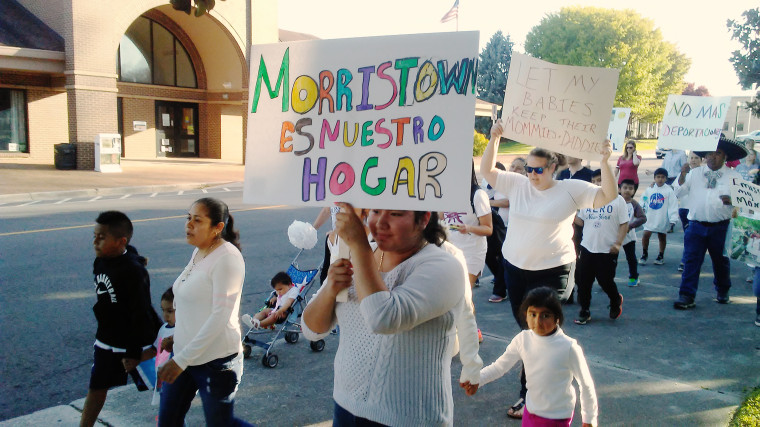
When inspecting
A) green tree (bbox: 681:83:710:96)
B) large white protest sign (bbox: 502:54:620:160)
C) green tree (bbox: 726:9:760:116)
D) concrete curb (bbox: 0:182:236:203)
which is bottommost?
concrete curb (bbox: 0:182:236:203)

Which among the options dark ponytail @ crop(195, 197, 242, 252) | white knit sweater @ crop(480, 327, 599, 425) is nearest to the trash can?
dark ponytail @ crop(195, 197, 242, 252)

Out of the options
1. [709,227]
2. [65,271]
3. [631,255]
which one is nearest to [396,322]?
[709,227]

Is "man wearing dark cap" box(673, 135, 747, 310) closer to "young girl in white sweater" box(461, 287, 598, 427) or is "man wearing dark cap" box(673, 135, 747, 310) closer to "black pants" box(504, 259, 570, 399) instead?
"black pants" box(504, 259, 570, 399)

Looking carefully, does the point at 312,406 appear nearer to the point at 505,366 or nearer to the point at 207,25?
the point at 505,366

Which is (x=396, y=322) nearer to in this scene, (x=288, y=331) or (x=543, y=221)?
(x=543, y=221)

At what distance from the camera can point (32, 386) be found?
4.64 m

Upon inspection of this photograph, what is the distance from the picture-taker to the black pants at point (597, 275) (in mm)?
6457

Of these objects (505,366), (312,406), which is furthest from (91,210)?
(505,366)

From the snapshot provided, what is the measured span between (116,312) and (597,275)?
16.2 feet

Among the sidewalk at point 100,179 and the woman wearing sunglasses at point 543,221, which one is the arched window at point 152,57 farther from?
the woman wearing sunglasses at point 543,221

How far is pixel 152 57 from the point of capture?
92.7 feet

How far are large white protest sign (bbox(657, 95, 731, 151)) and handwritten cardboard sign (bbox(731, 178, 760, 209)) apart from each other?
2.15 m

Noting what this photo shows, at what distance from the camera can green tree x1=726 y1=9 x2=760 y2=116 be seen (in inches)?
546

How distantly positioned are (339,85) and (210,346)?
1.58 meters
